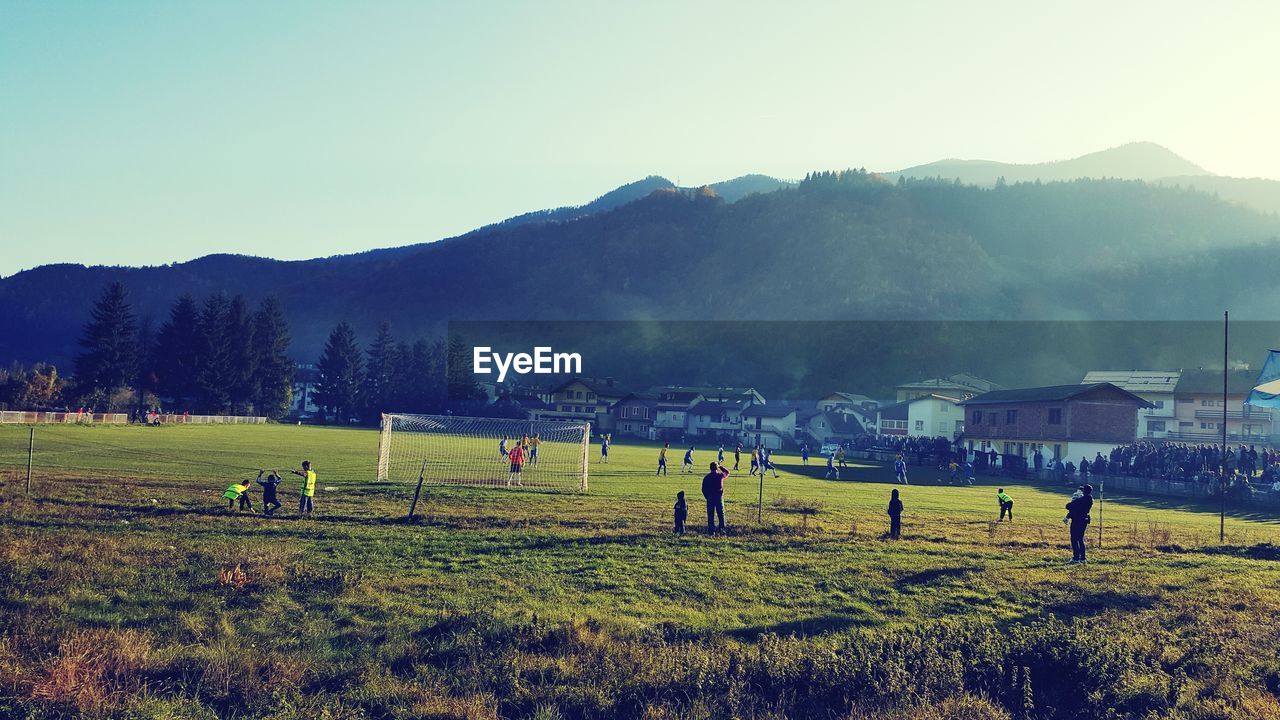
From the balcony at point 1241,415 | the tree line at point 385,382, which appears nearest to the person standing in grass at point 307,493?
the balcony at point 1241,415

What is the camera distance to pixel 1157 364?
137 m

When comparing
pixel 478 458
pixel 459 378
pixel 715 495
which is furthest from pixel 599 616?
pixel 459 378

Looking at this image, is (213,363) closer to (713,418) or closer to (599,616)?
(713,418)

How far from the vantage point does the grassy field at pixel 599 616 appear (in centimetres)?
971

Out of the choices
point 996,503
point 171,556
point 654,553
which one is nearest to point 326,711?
point 171,556

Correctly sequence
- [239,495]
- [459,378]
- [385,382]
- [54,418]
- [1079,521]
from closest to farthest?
[1079,521], [239,495], [54,418], [459,378], [385,382]

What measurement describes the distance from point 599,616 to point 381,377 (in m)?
111

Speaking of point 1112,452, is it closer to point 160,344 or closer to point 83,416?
point 83,416

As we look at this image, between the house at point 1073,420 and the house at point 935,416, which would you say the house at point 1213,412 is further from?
the house at point 1073,420

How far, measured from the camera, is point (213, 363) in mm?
93062

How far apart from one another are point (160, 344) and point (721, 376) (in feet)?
337

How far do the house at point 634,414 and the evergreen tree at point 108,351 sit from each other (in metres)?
57.4

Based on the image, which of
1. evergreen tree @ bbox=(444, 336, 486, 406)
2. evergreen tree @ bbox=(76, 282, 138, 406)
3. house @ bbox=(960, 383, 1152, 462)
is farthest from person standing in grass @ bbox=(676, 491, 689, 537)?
evergreen tree @ bbox=(444, 336, 486, 406)

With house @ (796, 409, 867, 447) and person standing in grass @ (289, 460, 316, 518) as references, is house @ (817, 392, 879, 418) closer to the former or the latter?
house @ (796, 409, 867, 447)
